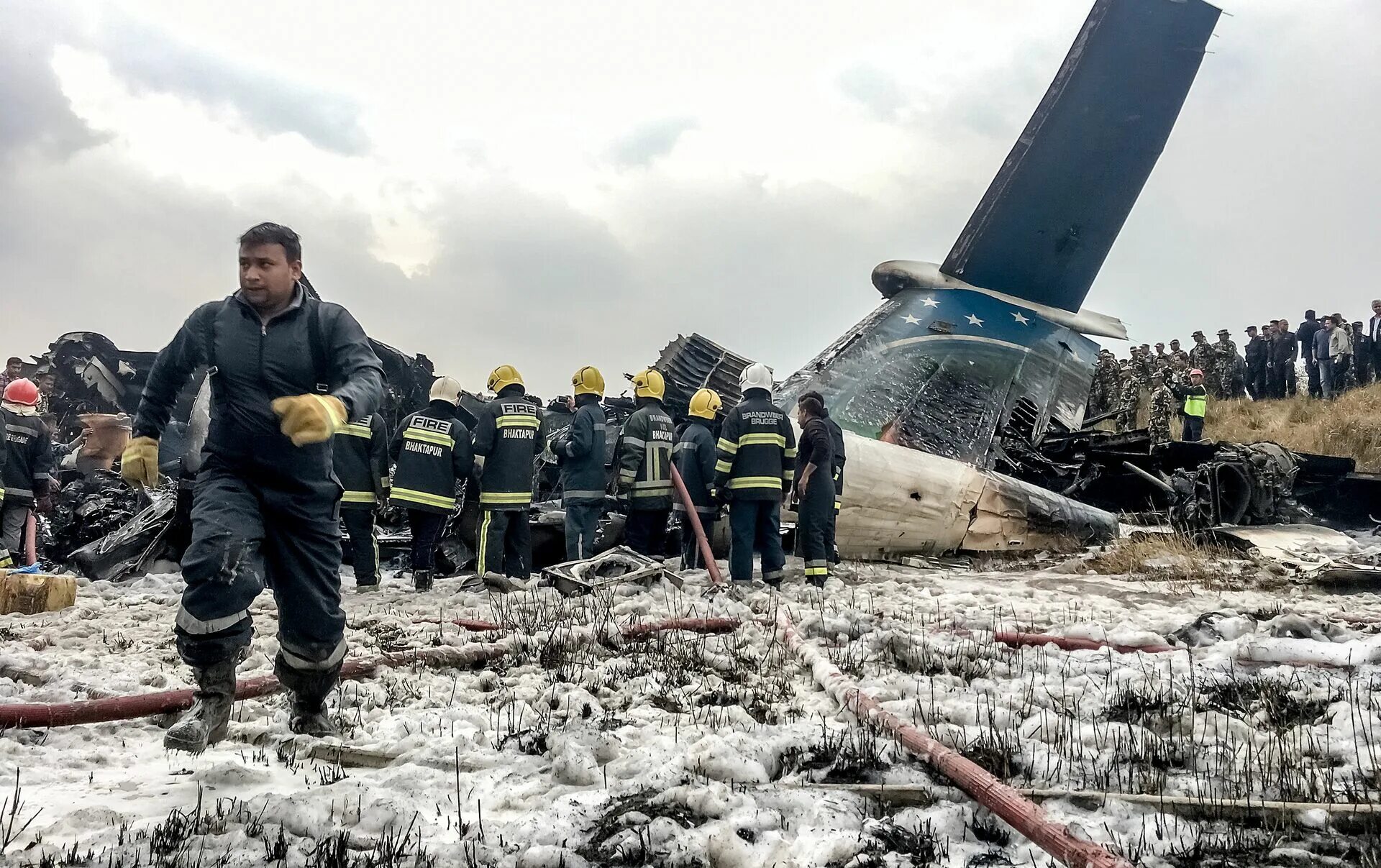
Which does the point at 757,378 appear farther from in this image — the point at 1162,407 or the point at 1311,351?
the point at 1311,351

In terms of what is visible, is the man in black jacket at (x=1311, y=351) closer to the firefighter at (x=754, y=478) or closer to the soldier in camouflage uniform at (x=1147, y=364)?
the soldier in camouflage uniform at (x=1147, y=364)

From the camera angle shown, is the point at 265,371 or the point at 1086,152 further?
the point at 1086,152

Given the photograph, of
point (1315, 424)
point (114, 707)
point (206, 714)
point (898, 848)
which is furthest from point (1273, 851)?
point (1315, 424)

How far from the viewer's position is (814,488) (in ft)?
25.3

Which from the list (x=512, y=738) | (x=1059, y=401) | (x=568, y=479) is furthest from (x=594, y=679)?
(x=1059, y=401)

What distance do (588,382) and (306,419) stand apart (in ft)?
19.3

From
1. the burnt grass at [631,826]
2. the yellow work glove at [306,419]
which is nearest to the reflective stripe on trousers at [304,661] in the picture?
the yellow work glove at [306,419]

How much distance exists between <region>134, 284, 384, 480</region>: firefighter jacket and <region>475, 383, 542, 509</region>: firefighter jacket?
4.50 metres

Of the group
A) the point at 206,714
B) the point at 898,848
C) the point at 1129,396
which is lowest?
the point at 898,848

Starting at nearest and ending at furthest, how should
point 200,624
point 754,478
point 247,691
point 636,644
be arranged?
point 200,624 < point 247,691 < point 636,644 < point 754,478

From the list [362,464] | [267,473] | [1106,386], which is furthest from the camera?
[1106,386]

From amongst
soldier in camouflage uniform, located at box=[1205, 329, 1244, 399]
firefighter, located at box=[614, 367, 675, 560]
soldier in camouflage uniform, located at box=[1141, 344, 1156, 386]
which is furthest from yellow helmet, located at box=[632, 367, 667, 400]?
soldier in camouflage uniform, located at box=[1205, 329, 1244, 399]

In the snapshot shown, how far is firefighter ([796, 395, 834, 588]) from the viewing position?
739cm

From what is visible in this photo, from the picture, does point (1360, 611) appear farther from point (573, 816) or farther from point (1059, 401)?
point (1059, 401)
